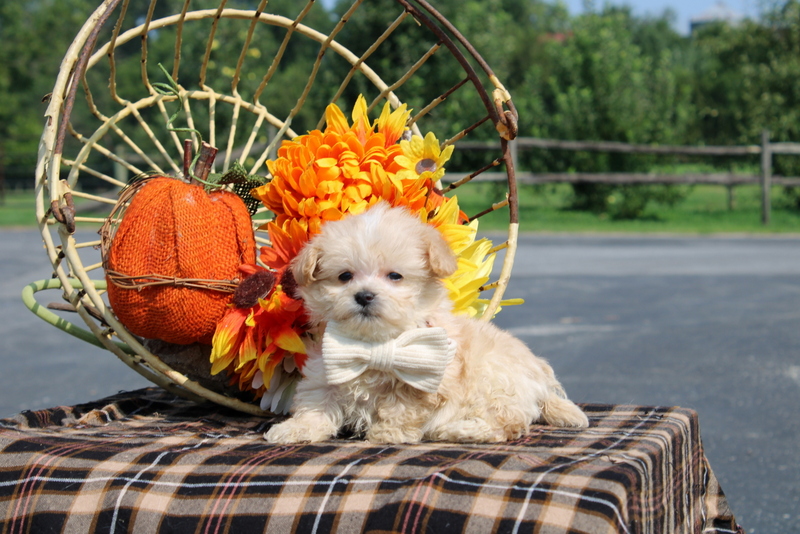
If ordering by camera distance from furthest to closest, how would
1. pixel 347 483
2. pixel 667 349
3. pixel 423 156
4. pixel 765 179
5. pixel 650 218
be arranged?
pixel 650 218 < pixel 765 179 < pixel 667 349 < pixel 423 156 < pixel 347 483

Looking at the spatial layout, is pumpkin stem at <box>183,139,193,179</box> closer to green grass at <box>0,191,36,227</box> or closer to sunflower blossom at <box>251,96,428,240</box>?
sunflower blossom at <box>251,96,428,240</box>

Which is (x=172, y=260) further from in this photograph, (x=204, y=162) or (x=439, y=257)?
(x=439, y=257)

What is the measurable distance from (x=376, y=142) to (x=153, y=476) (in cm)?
124

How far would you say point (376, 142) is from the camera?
2518 mm

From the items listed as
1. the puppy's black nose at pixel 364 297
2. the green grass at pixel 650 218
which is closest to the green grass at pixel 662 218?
the green grass at pixel 650 218

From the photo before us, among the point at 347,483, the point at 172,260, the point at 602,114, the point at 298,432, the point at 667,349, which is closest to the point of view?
the point at 347,483

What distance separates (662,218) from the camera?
51.4 feet

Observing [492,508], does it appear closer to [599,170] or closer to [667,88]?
[599,170]

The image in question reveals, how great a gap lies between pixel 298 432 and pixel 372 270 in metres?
0.50

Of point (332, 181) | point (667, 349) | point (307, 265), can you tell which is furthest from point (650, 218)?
point (307, 265)

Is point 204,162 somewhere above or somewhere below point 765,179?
above

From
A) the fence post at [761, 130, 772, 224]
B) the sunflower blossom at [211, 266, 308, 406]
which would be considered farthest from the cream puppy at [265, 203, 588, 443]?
the fence post at [761, 130, 772, 224]

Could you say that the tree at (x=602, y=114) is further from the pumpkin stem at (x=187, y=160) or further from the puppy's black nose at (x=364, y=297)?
the puppy's black nose at (x=364, y=297)

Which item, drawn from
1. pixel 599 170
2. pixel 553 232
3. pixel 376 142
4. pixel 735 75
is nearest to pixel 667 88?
pixel 599 170
